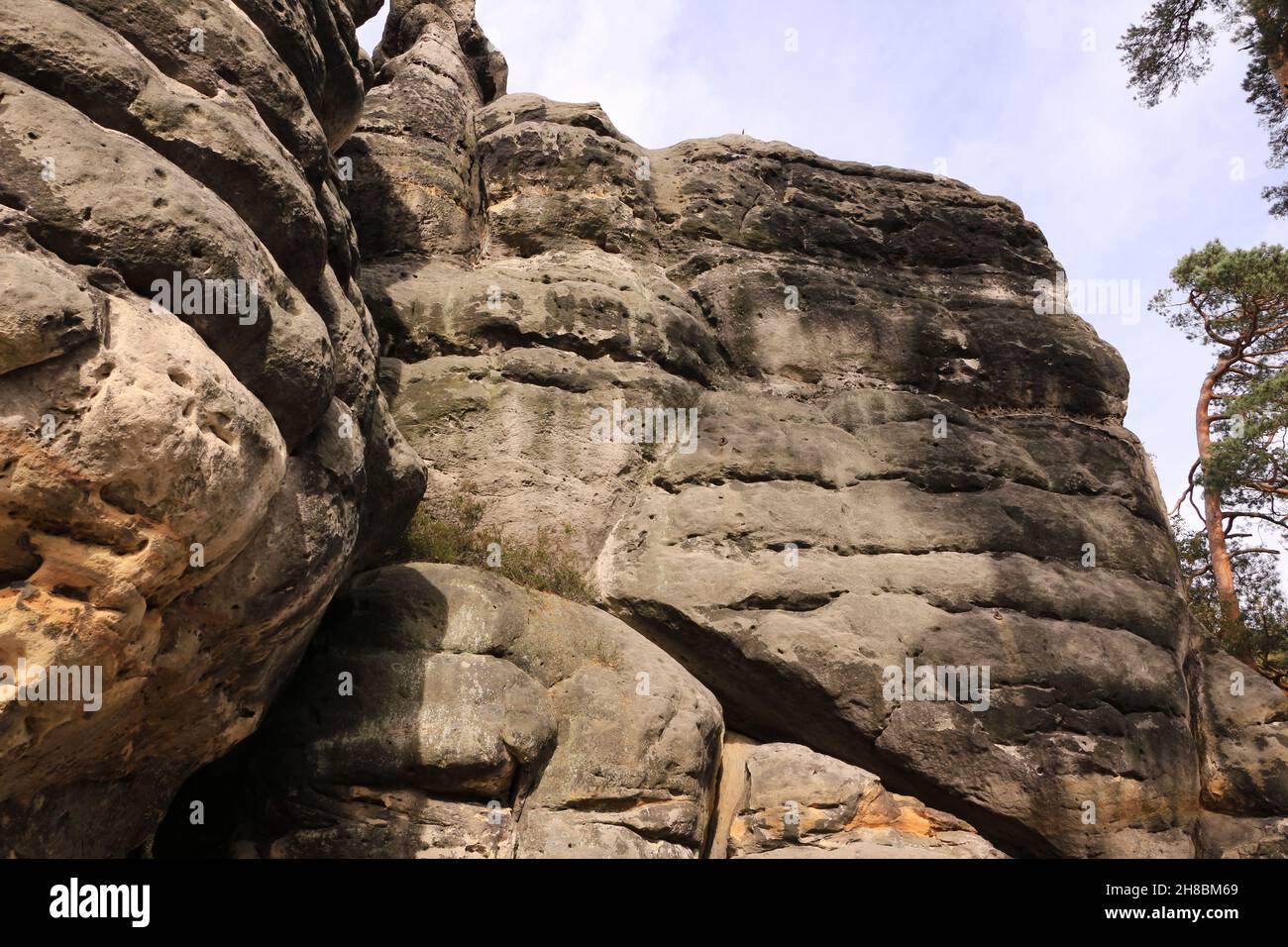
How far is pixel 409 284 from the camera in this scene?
431 inches

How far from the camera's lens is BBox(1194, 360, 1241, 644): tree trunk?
1531 centimetres

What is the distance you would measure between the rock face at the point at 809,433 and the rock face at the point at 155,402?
294 cm

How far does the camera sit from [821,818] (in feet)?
26.2

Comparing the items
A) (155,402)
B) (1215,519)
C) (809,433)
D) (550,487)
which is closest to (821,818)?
(550,487)

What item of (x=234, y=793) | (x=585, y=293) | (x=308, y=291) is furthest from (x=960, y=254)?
(x=234, y=793)

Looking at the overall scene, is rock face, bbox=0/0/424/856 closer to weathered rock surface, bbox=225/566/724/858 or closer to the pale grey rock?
weathered rock surface, bbox=225/566/724/858

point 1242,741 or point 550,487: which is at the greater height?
point 550,487

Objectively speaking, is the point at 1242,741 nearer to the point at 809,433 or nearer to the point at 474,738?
the point at 809,433

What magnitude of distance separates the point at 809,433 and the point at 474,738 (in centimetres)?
488

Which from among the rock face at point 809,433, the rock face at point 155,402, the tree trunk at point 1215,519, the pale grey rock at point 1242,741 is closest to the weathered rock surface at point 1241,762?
the pale grey rock at point 1242,741

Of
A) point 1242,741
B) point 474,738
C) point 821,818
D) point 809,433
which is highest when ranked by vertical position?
point 809,433

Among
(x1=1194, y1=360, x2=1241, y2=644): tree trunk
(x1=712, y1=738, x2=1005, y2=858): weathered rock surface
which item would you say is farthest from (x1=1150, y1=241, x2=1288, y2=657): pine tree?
(x1=712, y1=738, x2=1005, y2=858): weathered rock surface

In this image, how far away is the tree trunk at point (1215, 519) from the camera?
603 inches

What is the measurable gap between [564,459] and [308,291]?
10.7ft
